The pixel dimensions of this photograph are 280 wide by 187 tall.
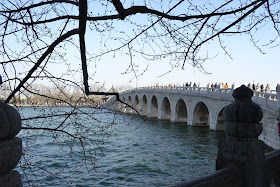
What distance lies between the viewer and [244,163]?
6.66 feet

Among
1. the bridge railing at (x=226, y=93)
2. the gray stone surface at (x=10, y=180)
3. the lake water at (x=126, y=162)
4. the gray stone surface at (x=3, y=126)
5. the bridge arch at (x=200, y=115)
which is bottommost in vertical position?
the lake water at (x=126, y=162)

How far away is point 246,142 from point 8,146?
1.77 metres

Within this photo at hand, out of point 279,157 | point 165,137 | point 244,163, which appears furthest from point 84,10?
point 165,137

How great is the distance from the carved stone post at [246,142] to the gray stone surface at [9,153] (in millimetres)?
1655

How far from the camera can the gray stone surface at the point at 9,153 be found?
102 centimetres

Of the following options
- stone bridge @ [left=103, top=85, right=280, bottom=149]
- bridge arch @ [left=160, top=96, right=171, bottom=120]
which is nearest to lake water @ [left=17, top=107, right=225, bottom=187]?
stone bridge @ [left=103, top=85, right=280, bottom=149]

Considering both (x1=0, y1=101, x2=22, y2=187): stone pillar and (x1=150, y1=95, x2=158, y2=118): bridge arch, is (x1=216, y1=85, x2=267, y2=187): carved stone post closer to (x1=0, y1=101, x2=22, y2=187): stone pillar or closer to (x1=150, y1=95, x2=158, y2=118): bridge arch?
(x1=0, y1=101, x2=22, y2=187): stone pillar

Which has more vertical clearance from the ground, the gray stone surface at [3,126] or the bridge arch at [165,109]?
the gray stone surface at [3,126]

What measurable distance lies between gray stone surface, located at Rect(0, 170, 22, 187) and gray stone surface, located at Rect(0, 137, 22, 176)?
0.07 feet

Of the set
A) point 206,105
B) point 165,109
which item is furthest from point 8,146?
point 165,109

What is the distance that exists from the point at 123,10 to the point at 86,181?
28.5 feet

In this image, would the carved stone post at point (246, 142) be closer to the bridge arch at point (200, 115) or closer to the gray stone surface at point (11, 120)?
the gray stone surface at point (11, 120)

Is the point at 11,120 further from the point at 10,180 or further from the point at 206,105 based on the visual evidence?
the point at 206,105

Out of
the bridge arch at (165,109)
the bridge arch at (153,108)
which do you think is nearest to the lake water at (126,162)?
the bridge arch at (165,109)
